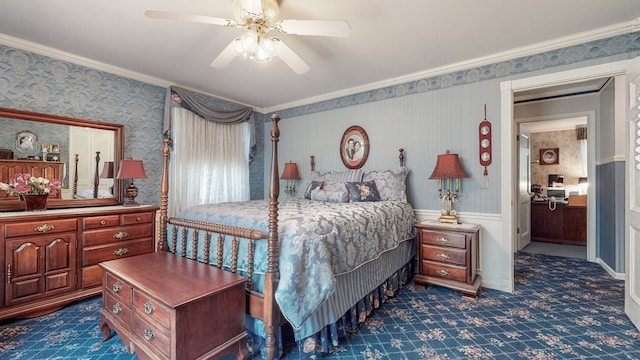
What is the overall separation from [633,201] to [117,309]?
13.1 ft

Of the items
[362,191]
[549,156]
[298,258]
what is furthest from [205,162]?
[549,156]

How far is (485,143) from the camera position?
313 cm

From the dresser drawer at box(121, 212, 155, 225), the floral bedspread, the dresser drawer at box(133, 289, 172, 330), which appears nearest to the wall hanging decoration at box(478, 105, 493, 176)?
the floral bedspread

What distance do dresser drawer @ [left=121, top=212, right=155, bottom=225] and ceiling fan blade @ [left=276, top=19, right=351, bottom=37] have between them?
2467mm

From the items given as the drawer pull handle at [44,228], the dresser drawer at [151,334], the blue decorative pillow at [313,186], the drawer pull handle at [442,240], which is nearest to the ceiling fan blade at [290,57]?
the blue decorative pillow at [313,186]

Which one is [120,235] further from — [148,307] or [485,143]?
[485,143]

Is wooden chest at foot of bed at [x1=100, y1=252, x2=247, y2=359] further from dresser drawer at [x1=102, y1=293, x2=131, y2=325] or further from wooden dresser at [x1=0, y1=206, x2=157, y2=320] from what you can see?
wooden dresser at [x1=0, y1=206, x2=157, y2=320]

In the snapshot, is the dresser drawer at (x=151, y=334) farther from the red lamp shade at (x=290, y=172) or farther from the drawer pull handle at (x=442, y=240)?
the red lamp shade at (x=290, y=172)

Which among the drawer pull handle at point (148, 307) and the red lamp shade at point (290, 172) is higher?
the red lamp shade at point (290, 172)

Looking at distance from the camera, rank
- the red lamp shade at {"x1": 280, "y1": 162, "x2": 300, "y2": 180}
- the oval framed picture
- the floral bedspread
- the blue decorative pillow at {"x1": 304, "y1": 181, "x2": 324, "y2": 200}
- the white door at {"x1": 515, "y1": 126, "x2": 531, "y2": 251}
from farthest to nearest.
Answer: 1. the white door at {"x1": 515, "y1": 126, "x2": 531, "y2": 251}
2. the red lamp shade at {"x1": 280, "y1": 162, "x2": 300, "y2": 180}
3. the oval framed picture
4. the blue decorative pillow at {"x1": 304, "y1": 181, "x2": 324, "y2": 200}
5. the floral bedspread

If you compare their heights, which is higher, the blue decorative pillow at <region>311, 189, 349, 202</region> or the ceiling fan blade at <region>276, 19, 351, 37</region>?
the ceiling fan blade at <region>276, 19, 351, 37</region>

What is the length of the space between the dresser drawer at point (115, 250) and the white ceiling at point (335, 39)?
78.2 inches

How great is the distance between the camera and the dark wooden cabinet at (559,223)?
5148mm

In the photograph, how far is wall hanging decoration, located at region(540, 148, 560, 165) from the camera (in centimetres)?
646
